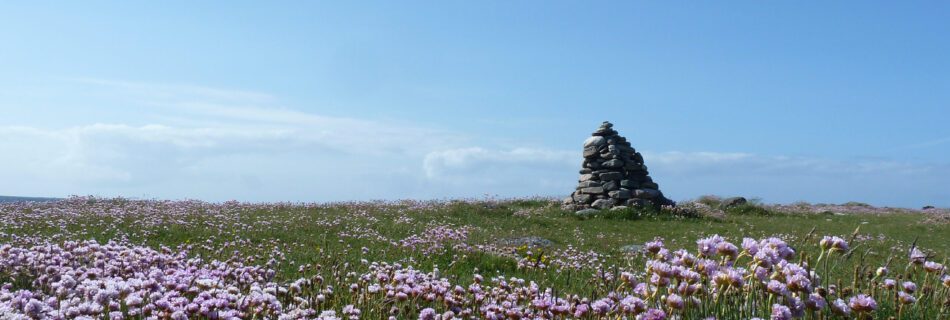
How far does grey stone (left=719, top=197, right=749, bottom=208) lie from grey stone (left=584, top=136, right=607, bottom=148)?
8209 mm

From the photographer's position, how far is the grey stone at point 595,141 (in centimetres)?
2877

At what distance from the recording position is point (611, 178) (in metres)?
27.6

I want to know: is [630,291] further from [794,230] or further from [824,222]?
[824,222]

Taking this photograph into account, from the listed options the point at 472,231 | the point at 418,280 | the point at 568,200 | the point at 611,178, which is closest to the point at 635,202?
the point at 611,178

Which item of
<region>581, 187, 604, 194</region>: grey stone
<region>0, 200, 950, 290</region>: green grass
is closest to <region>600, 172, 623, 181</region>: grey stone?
<region>581, 187, 604, 194</region>: grey stone

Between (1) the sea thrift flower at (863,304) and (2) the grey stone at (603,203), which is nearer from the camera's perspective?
(1) the sea thrift flower at (863,304)

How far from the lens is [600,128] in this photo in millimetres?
29844

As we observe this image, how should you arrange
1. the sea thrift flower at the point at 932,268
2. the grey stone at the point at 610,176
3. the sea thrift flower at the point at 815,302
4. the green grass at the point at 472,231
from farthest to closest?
the grey stone at the point at 610,176 < the green grass at the point at 472,231 < the sea thrift flower at the point at 932,268 < the sea thrift flower at the point at 815,302

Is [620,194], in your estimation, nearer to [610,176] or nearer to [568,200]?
[610,176]

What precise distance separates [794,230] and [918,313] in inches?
757

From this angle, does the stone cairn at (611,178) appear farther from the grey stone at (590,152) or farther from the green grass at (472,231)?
the green grass at (472,231)

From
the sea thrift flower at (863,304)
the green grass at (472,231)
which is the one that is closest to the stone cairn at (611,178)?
the green grass at (472,231)

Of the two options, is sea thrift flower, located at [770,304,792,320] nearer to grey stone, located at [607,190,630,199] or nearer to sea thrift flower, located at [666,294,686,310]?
sea thrift flower, located at [666,294,686,310]

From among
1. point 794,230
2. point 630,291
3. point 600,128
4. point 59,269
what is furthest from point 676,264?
point 600,128
